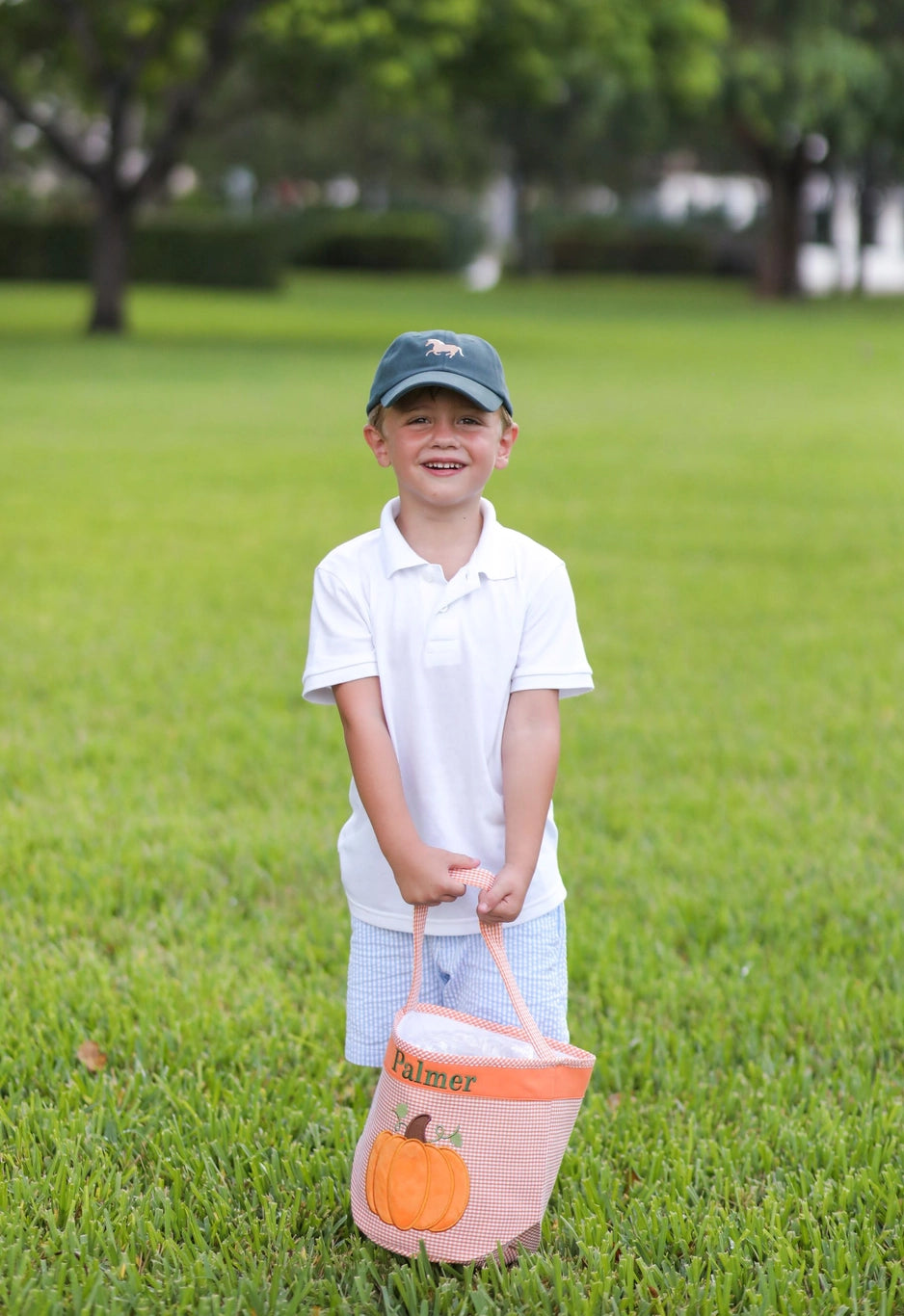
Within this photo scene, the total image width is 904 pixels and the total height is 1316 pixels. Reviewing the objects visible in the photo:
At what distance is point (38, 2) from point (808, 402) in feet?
46.3

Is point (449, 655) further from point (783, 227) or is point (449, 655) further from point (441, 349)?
point (783, 227)

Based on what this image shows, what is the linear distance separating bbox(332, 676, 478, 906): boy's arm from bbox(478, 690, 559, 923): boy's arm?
0.19ft

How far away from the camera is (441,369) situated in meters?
2.11

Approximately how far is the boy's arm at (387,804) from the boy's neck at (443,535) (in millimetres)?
200

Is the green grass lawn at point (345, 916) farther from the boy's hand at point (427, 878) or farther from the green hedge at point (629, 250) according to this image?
the green hedge at point (629, 250)

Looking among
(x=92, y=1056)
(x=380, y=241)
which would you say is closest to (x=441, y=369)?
(x=92, y=1056)

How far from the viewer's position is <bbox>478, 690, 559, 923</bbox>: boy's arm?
2.13m

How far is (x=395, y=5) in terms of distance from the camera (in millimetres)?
19719

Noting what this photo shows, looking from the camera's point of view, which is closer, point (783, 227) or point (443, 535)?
point (443, 535)

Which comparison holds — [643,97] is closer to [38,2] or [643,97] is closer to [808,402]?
[38,2]

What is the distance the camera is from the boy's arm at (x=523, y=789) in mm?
2131

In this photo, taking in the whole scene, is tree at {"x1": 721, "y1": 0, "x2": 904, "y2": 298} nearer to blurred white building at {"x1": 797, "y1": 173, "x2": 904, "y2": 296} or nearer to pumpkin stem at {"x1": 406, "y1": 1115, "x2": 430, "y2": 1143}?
blurred white building at {"x1": 797, "y1": 173, "x2": 904, "y2": 296}

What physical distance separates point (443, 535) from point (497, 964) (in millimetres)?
625

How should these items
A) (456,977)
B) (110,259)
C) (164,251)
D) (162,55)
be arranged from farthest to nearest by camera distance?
(164,251)
(162,55)
(110,259)
(456,977)
